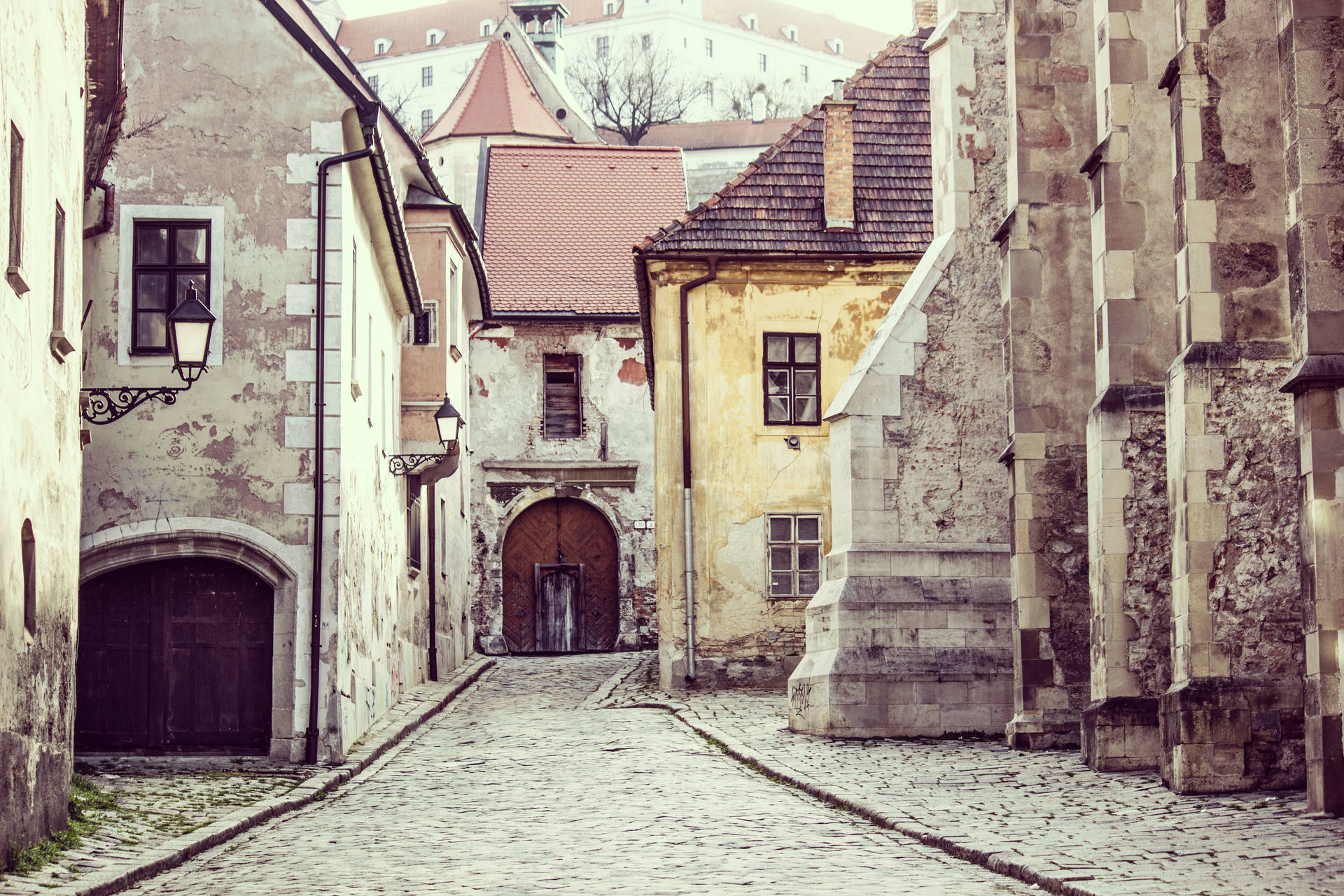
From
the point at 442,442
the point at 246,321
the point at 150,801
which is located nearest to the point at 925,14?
the point at 442,442

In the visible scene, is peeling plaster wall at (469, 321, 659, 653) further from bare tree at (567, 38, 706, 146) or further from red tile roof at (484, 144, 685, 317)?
bare tree at (567, 38, 706, 146)

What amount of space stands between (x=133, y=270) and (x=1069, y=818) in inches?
404

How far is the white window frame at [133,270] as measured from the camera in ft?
56.8

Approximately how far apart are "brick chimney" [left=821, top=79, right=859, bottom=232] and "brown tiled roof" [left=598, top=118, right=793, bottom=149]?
66940mm

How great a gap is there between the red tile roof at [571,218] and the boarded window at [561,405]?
1.22m

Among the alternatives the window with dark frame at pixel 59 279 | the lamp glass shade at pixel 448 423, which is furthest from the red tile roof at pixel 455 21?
the window with dark frame at pixel 59 279

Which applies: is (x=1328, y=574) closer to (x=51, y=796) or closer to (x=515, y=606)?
(x=51, y=796)

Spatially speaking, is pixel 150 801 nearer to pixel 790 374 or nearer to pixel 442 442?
pixel 442 442

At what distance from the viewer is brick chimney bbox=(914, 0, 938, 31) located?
2758 cm

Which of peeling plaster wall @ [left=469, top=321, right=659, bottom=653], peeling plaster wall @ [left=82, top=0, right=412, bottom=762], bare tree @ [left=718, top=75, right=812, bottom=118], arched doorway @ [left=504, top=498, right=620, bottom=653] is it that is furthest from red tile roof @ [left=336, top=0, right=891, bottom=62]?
peeling plaster wall @ [left=82, top=0, right=412, bottom=762]

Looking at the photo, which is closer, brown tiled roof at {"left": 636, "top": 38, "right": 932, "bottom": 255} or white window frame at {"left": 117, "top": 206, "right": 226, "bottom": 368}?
white window frame at {"left": 117, "top": 206, "right": 226, "bottom": 368}

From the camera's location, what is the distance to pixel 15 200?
1062 centimetres

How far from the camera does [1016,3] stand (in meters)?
17.4

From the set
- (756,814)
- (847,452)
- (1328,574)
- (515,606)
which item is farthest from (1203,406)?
(515,606)
